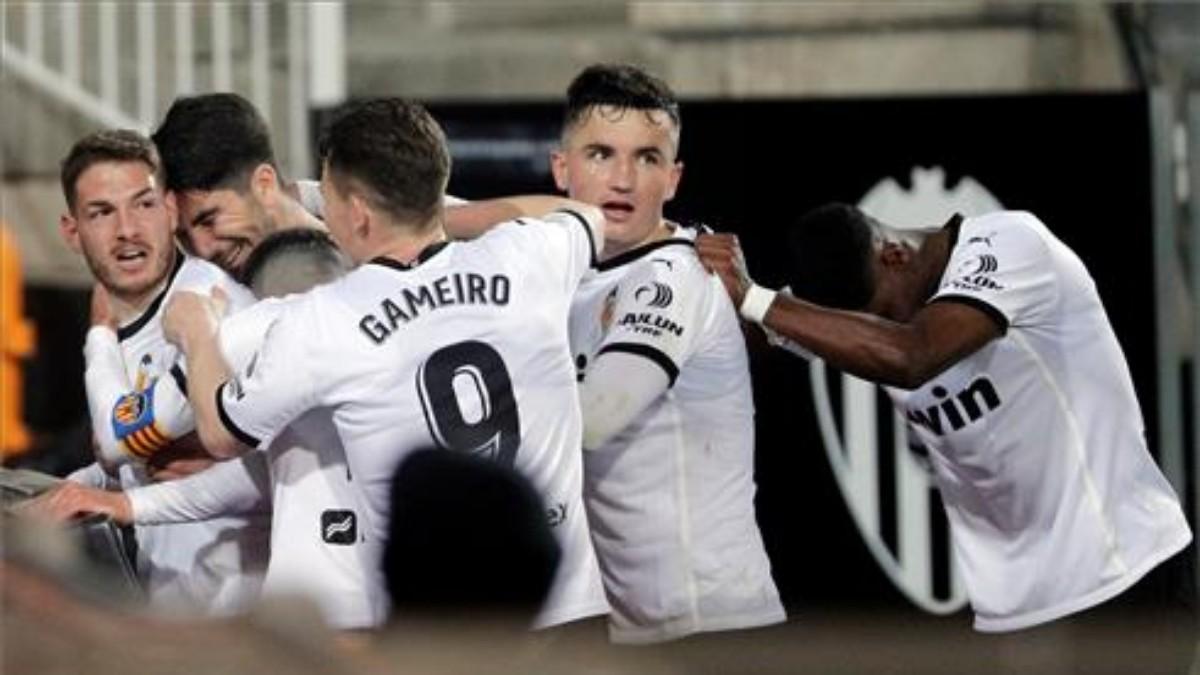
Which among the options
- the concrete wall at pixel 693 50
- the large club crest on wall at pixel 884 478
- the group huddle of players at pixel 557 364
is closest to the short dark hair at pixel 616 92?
the group huddle of players at pixel 557 364

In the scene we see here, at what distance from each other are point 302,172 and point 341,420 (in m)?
2.07

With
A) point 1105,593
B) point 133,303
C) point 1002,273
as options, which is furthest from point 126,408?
point 1105,593

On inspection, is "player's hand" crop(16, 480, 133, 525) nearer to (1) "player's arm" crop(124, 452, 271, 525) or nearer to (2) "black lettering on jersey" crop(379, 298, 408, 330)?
(1) "player's arm" crop(124, 452, 271, 525)

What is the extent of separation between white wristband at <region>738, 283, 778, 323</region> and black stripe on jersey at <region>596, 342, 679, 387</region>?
0.17 meters

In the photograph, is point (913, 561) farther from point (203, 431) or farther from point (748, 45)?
point (203, 431)

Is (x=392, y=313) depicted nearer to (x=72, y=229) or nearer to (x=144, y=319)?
(x=144, y=319)

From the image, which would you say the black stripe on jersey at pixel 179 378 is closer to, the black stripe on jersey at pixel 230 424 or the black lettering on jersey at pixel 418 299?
the black stripe on jersey at pixel 230 424

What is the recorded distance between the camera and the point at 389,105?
5.64 meters

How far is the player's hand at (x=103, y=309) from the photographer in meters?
5.94

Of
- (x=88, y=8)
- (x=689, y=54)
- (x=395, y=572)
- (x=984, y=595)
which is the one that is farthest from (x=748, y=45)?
(x=395, y=572)

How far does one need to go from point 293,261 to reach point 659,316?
677 mm

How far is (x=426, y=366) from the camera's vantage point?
17.7ft

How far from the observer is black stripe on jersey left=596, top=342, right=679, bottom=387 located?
5.85m

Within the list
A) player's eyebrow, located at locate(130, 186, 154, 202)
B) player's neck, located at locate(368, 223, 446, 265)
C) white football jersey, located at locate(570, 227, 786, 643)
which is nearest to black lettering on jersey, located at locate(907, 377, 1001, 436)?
white football jersey, located at locate(570, 227, 786, 643)
